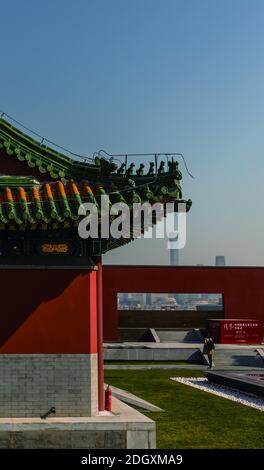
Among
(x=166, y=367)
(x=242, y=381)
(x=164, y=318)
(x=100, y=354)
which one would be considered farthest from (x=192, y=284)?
(x=100, y=354)

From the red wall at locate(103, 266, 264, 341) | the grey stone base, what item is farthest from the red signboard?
the grey stone base

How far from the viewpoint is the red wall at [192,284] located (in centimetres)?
3928

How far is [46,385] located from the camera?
1212 cm

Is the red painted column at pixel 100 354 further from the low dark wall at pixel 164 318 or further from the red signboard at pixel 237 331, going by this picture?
the low dark wall at pixel 164 318

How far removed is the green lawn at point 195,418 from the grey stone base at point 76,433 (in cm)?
167

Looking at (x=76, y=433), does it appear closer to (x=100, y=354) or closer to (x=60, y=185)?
(x=100, y=354)

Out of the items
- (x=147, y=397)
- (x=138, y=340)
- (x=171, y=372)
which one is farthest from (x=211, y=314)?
(x=147, y=397)

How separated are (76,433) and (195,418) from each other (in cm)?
622

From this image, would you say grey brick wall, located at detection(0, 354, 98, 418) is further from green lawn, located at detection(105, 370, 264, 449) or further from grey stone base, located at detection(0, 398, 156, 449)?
green lawn, located at detection(105, 370, 264, 449)

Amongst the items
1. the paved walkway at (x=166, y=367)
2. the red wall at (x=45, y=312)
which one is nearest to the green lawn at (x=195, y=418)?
the red wall at (x=45, y=312)

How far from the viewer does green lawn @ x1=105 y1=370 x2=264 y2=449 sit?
14.0m

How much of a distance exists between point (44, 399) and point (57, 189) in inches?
166

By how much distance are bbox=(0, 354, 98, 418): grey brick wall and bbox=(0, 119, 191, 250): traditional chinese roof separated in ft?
8.80
